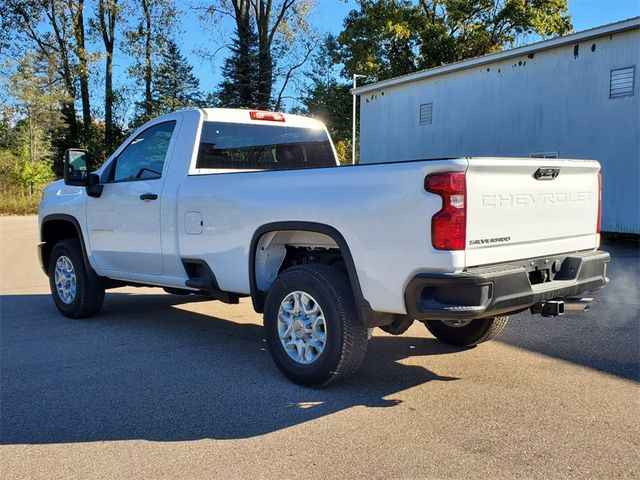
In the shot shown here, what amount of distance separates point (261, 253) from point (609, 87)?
40.5 feet

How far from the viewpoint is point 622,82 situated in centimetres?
1357

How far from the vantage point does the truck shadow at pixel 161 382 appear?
3.61 m

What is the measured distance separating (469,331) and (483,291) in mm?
1909

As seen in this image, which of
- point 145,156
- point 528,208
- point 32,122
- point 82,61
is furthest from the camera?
point 32,122

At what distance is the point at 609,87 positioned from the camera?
1384cm

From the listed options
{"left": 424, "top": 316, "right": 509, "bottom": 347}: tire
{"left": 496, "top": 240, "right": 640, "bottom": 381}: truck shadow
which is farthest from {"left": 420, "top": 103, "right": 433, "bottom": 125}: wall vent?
{"left": 424, "top": 316, "right": 509, "bottom": 347}: tire

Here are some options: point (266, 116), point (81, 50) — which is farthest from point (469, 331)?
point (81, 50)

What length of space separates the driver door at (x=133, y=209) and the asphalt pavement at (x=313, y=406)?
0.77 m

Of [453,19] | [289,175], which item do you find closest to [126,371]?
[289,175]

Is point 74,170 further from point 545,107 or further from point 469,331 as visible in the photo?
point 545,107

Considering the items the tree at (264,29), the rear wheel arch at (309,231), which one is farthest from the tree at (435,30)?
the rear wheel arch at (309,231)

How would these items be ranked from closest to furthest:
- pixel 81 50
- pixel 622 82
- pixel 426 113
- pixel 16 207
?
1. pixel 622 82
2. pixel 426 113
3. pixel 16 207
4. pixel 81 50

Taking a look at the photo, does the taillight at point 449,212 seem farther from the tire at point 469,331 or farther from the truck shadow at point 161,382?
the tire at point 469,331

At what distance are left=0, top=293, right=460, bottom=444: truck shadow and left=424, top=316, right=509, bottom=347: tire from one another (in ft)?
0.33
